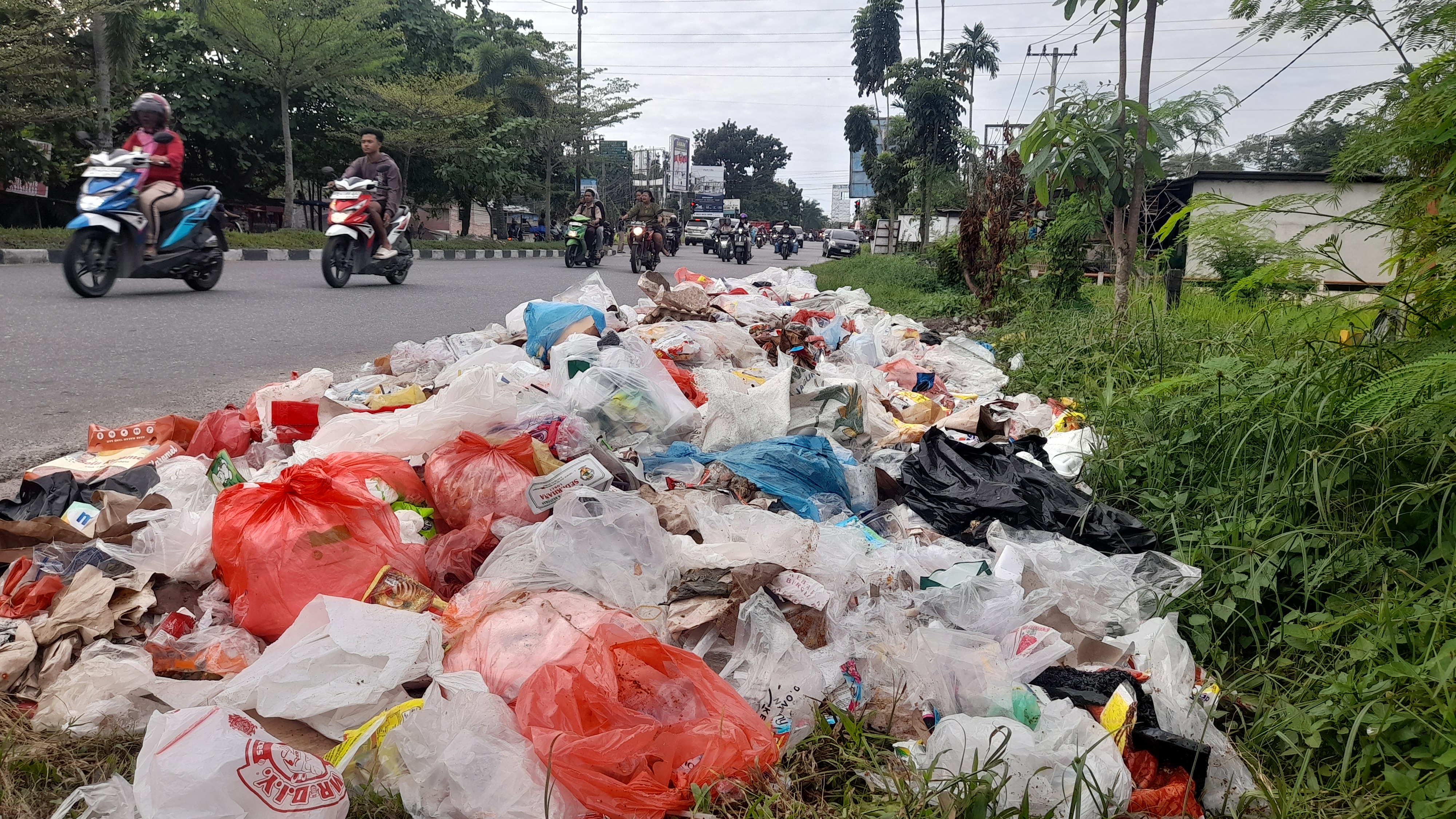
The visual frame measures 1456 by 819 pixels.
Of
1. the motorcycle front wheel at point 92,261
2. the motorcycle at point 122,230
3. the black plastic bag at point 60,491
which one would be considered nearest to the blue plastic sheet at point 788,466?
the black plastic bag at point 60,491

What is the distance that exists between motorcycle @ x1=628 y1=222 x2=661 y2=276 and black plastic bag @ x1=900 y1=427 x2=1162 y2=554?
33.7ft

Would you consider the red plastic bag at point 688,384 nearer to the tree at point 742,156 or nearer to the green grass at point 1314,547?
the green grass at point 1314,547

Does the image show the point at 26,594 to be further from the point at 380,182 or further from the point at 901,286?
the point at 901,286

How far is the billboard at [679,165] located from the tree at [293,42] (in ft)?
118

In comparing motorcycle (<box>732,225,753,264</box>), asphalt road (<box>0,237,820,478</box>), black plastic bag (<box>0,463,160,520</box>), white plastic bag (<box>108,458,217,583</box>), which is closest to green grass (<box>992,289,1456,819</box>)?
white plastic bag (<box>108,458,217,583</box>)

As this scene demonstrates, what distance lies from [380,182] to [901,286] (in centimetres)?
651

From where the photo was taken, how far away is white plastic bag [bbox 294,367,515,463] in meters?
2.75

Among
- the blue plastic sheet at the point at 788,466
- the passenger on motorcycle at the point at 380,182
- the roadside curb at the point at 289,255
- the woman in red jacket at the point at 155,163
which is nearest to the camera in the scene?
the blue plastic sheet at the point at 788,466

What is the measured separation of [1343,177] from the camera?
10.1 ft

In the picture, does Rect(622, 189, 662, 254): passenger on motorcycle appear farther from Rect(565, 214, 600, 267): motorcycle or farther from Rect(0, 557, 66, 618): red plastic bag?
Rect(0, 557, 66, 618): red plastic bag

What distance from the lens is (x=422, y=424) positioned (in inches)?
110

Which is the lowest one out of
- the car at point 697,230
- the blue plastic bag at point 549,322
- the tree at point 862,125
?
the blue plastic bag at point 549,322

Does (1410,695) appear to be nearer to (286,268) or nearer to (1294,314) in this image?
(1294,314)

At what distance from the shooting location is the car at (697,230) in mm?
33719
